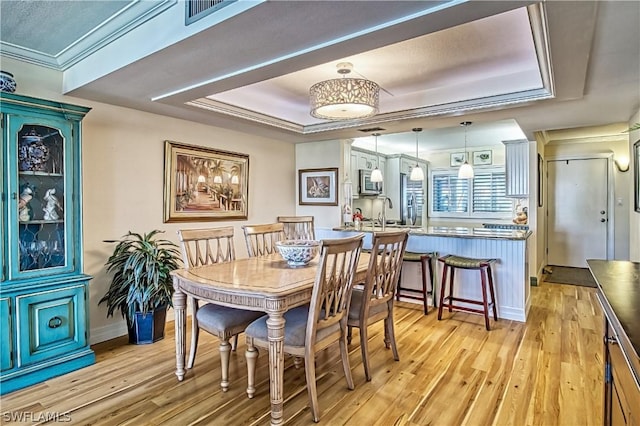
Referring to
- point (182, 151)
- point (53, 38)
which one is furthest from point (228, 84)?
point (182, 151)

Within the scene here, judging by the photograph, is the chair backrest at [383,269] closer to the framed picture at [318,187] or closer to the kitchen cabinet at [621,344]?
the kitchen cabinet at [621,344]

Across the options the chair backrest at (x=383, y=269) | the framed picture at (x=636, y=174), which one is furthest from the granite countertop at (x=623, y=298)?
the framed picture at (x=636, y=174)

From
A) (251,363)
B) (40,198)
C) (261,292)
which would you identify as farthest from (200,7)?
(251,363)

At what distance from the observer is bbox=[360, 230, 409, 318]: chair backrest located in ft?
8.36

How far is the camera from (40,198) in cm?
275

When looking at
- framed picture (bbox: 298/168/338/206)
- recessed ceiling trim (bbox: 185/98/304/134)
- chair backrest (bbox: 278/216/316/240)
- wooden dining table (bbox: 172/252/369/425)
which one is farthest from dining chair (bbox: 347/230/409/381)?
framed picture (bbox: 298/168/338/206)

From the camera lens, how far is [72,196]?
2840 millimetres

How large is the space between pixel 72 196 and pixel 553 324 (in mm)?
4570

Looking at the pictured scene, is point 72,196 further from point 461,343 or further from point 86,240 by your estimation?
point 461,343

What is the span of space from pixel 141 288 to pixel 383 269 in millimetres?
2078

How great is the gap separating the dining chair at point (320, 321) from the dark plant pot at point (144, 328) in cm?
140

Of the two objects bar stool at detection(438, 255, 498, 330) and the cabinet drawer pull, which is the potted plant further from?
bar stool at detection(438, 255, 498, 330)

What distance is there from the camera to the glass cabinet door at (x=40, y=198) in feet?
8.45

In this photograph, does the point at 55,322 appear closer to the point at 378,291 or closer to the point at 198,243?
the point at 198,243
